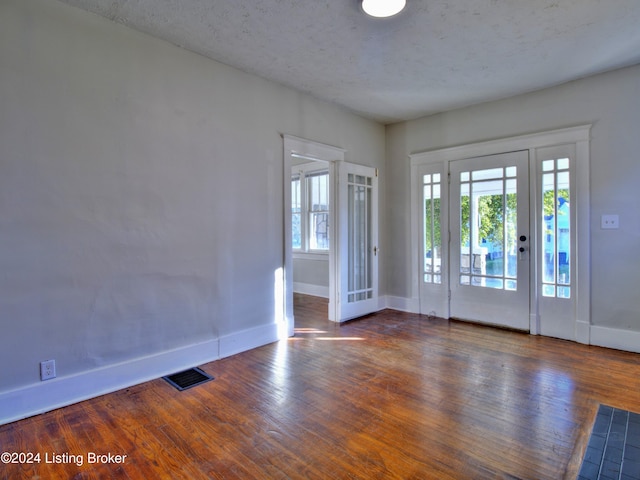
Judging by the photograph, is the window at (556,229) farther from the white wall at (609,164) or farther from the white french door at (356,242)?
the white french door at (356,242)

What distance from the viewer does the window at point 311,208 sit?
6.41m

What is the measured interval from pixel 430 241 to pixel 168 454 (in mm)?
3895

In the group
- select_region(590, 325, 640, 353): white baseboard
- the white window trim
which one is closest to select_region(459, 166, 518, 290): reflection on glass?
select_region(590, 325, 640, 353): white baseboard

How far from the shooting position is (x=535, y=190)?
3.93m

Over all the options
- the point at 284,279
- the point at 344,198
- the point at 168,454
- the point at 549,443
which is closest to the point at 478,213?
the point at 344,198

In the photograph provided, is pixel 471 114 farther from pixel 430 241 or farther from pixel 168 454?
pixel 168 454

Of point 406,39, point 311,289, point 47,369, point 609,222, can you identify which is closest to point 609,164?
point 609,222

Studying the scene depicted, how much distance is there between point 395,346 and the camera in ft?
11.8

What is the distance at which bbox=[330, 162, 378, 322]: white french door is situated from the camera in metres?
4.52

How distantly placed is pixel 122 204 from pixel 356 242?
2923 millimetres

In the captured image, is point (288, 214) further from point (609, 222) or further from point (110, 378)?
point (609, 222)

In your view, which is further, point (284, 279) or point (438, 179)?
point (438, 179)

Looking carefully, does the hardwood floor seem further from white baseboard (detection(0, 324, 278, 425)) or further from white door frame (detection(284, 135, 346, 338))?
white door frame (detection(284, 135, 346, 338))

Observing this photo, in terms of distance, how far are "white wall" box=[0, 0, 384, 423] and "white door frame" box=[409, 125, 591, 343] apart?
2239 millimetres
